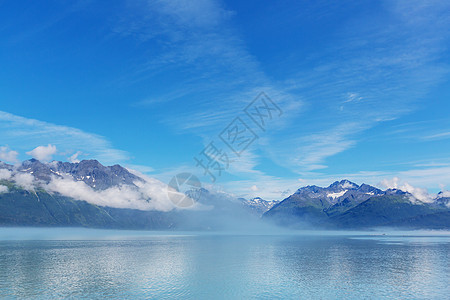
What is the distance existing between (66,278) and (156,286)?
1114 inches

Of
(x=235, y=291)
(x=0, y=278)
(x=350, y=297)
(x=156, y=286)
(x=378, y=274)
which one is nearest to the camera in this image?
(x=350, y=297)

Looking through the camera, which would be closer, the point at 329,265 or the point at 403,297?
Result: the point at 403,297

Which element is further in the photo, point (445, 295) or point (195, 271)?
point (195, 271)

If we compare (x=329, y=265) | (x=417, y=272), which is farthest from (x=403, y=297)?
(x=329, y=265)

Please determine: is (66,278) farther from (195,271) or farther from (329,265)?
(329,265)

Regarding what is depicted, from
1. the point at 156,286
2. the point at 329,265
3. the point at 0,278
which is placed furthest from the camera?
the point at 329,265

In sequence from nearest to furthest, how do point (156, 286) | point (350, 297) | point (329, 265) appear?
1. point (350, 297)
2. point (156, 286)
3. point (329, 265)

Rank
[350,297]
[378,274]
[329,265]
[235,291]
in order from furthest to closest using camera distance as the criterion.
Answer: [329,265]
[378,274]
[235,291]
[350,297]

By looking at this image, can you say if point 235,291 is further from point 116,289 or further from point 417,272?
point 417,272

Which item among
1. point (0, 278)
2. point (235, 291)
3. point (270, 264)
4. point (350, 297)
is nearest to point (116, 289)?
point (235, 291)

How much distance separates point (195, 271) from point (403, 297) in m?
59.1

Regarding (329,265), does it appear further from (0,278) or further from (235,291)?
(0,278)

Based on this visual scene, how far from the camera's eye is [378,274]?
9625cm

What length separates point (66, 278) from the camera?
281ft
